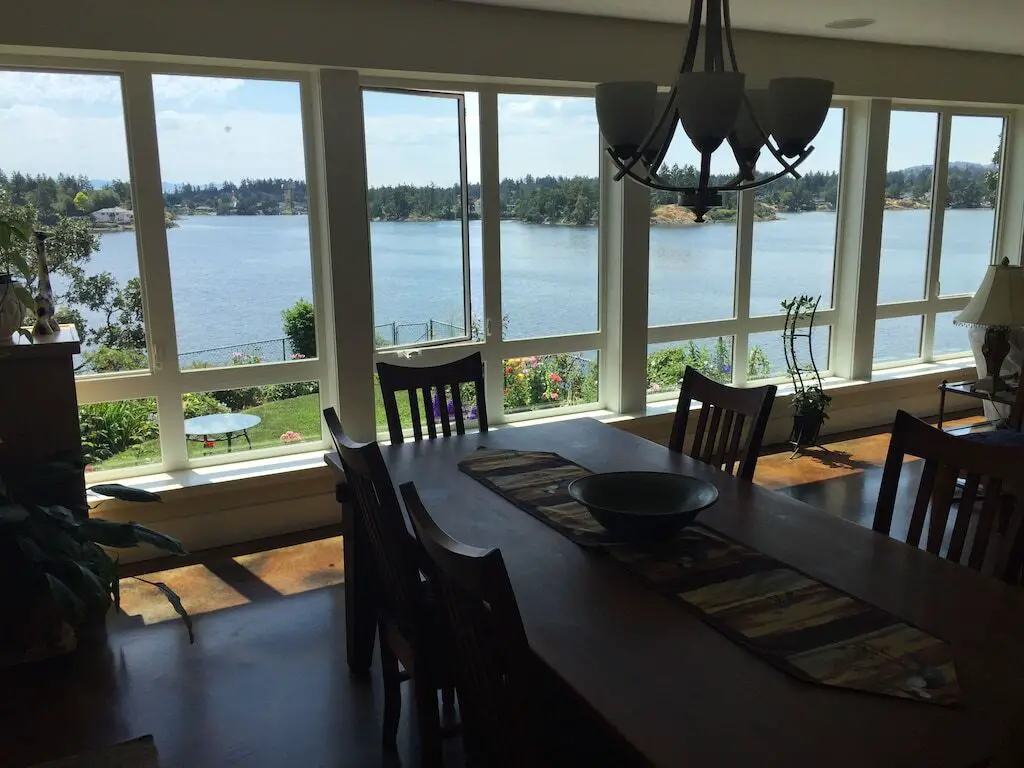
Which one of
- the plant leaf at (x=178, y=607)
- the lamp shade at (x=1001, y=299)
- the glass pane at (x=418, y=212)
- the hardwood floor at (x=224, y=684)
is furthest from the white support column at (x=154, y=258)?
the lamp shade at (x=1001, y=299)

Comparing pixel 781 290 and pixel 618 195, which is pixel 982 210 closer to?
pixel 781 290

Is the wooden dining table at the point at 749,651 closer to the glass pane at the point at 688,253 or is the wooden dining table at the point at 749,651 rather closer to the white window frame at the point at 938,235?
the glass pane at the point at 688,253

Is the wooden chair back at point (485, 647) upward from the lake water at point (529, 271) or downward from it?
downward

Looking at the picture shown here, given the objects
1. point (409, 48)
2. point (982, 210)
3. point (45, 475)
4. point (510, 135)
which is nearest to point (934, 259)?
point (982, 210)

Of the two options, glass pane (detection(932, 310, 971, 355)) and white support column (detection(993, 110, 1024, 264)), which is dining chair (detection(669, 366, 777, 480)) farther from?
white support column (detection(993, 110, 1024, 264))

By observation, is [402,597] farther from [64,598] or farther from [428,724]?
[64,598]

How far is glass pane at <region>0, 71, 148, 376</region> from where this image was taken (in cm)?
350

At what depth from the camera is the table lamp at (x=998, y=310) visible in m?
4.32

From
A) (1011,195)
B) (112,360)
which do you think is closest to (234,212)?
(112,360)

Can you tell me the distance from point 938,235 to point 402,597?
5522 millimetres

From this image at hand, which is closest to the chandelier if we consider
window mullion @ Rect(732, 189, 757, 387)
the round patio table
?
the round patio table

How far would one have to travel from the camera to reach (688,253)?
203 inches

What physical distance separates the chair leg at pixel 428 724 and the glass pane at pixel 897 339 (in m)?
4.97

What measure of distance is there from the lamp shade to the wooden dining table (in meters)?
2.77
